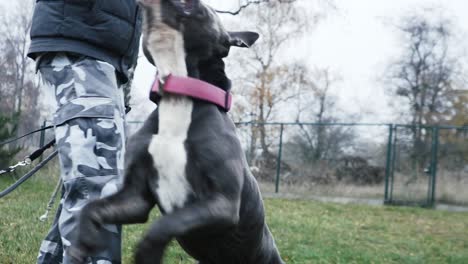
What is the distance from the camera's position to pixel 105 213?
1.79 m

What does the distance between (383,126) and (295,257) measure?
29.3 ft

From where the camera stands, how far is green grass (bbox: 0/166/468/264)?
4.77 m

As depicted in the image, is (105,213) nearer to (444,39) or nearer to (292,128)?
Result: (292,128)

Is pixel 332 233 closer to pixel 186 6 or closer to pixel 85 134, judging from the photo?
pixel 85 134

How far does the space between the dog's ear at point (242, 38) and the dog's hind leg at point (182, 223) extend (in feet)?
2.29

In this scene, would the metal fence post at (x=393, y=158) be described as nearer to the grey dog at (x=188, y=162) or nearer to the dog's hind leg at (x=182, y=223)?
the grey dog at (x=188, y=162)

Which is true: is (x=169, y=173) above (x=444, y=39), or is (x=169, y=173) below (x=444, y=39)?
below

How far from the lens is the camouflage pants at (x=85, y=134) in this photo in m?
2.38

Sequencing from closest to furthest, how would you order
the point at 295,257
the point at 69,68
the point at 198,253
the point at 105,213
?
the point at 105,213 → the point at 198,253 → the point at 69,68 → the point at 295,257

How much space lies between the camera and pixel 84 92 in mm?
2445

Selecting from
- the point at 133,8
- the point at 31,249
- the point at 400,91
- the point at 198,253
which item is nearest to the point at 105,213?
the point at 198,253

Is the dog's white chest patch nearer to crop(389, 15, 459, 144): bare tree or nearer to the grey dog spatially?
the grey dog

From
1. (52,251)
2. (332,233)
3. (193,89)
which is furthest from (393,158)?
(193,89)

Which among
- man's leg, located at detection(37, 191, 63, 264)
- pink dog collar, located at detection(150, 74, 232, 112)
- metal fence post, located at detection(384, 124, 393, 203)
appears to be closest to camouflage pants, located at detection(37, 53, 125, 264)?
man's leg, located at detection(37, 191, 63, 264)
